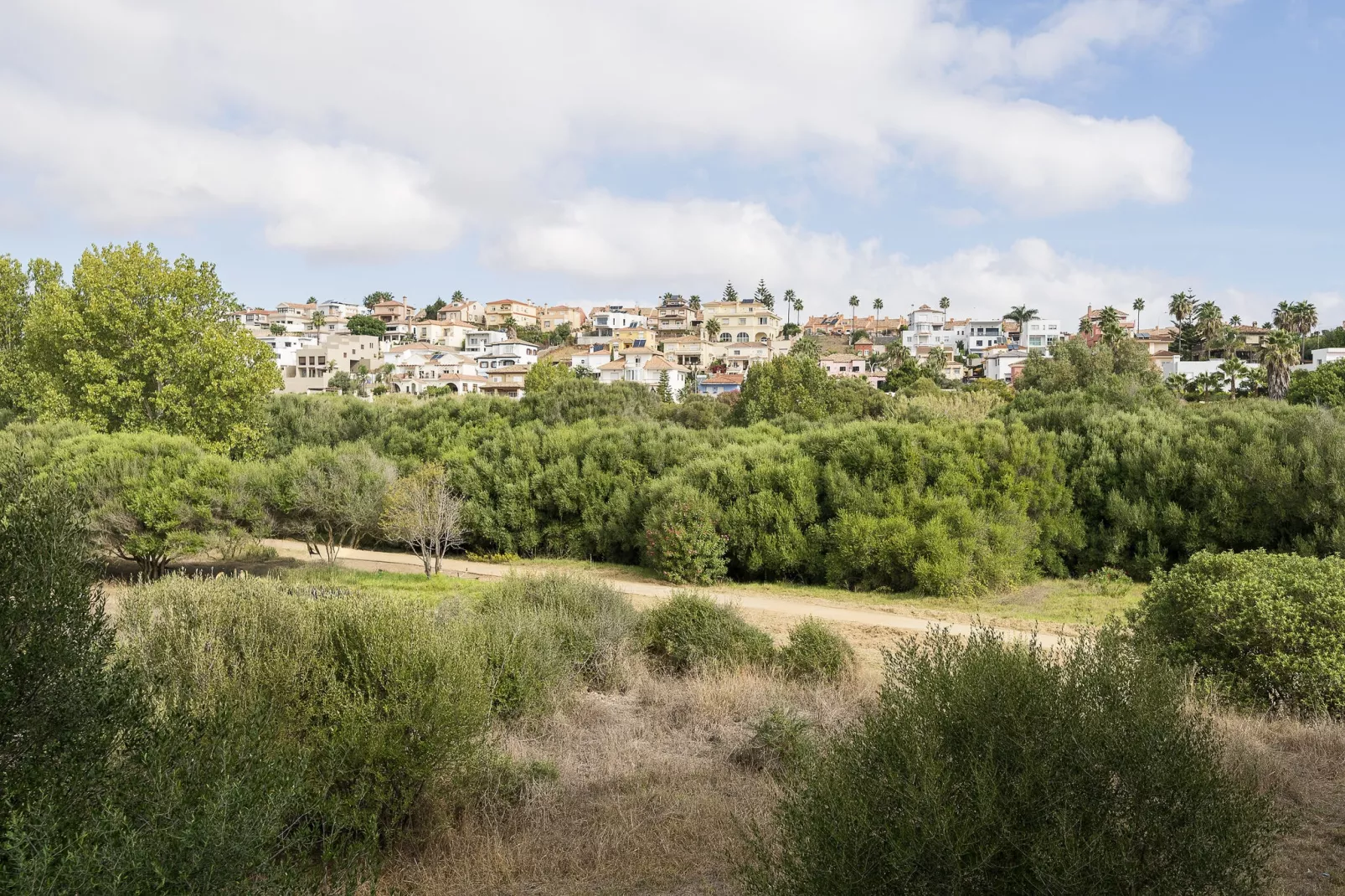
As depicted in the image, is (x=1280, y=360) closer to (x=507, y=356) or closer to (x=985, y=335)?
(x=985, y=335)

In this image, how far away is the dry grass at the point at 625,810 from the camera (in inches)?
256

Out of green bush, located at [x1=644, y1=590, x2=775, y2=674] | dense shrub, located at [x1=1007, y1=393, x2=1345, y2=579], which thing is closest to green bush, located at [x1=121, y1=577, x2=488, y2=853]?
green bush, located at [x1=644, y1=590, x2=775, y2=674]

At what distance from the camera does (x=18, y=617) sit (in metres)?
4.59

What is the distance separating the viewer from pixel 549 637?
1151 centimetres

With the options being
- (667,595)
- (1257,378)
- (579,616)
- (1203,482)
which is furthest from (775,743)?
(1257,378)

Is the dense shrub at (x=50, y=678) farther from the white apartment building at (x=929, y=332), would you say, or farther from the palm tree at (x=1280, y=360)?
the white apartment building at (x=929, y=332)

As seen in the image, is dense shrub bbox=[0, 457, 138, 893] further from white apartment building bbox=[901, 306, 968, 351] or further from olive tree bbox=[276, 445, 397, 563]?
white apartment building bbox=[901, 306, 968, 351]

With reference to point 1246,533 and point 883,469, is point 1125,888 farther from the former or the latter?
point 1246,533

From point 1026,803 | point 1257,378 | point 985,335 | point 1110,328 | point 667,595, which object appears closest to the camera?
point 1026,803

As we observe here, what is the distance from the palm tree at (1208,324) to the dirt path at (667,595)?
9085 centimetres

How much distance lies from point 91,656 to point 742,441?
76.5 ft

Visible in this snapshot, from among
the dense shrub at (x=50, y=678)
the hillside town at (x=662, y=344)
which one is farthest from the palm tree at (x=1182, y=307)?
the dense shrub at (x=50, y=678)

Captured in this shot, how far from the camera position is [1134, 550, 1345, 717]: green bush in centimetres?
923

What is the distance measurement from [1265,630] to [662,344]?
106 metres
